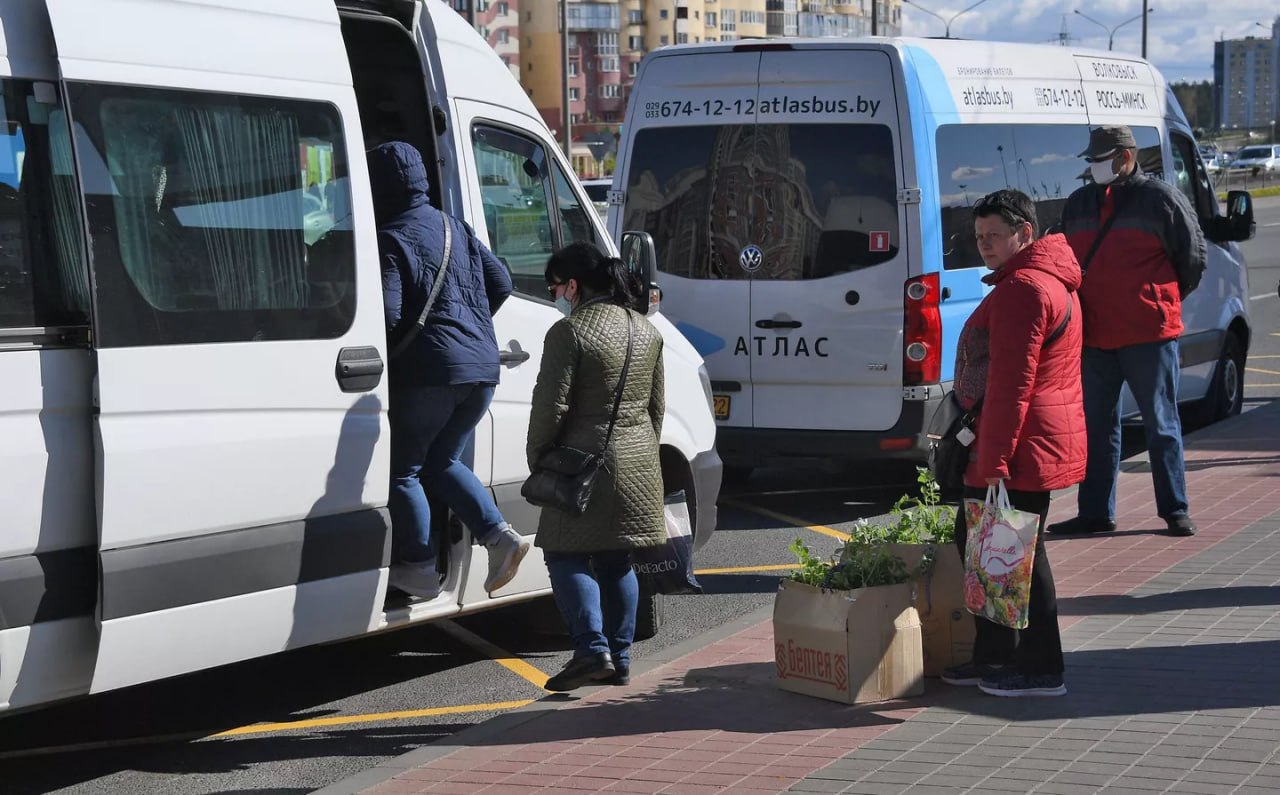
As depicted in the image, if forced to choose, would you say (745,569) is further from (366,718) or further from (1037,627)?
(1037,627)

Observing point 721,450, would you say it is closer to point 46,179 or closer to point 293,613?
point 293,613

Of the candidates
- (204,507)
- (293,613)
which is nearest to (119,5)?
(204,507)

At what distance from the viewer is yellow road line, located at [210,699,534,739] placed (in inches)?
240

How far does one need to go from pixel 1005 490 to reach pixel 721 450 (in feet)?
14.5

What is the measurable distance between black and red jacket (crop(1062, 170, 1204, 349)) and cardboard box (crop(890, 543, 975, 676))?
2747mm

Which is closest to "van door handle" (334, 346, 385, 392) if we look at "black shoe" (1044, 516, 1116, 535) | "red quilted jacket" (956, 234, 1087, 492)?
"red quilted jacket" (956, 234, 1087, 492)

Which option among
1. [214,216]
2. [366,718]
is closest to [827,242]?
[366,718]

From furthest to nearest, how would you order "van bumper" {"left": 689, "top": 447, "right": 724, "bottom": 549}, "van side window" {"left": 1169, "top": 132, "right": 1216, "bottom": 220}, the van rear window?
"van side window" {"left": 1169, "top": 132, "right": 1216, "bottom": 220} → the van rear window → "van bumper" {"left": 689, "top": 447, "right": 724, "bottom": 549}

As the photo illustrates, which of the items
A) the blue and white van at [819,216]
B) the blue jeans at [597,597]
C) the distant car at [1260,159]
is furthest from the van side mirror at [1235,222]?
the distant car at [1260,159]

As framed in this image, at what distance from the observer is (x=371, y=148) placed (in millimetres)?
6668

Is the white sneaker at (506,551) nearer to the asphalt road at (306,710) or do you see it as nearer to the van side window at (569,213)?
the asphalt road at (306,710)

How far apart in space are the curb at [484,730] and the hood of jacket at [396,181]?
177 cm

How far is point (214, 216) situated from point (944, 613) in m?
2.81

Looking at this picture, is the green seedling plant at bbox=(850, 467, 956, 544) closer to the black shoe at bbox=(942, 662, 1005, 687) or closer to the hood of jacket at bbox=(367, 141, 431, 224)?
the black shoe at bbox=(942, 662, 1005, 687)
